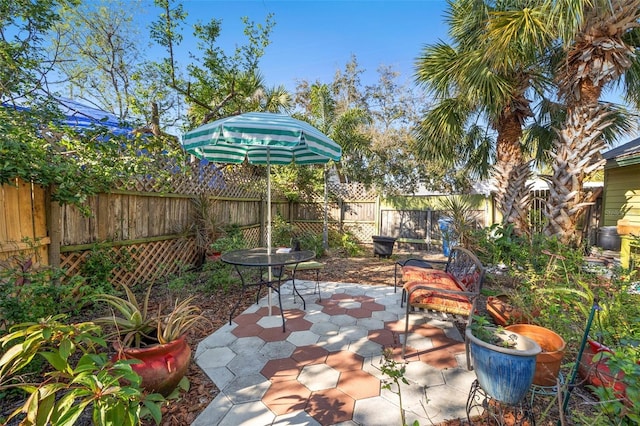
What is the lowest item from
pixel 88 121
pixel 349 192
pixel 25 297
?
pixel 25 297

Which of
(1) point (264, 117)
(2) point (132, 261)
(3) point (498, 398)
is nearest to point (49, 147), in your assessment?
(2) point (132, 261)

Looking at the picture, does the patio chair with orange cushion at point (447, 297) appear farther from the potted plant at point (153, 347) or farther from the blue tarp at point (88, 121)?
the blue tarp at point (88, 121)

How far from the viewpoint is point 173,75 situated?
20.7 feet

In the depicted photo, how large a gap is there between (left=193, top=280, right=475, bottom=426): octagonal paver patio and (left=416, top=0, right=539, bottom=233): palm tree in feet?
12.3

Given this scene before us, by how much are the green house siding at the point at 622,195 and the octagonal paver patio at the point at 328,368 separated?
4.79 meters

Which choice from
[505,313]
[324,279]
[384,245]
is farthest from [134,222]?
[384,245]

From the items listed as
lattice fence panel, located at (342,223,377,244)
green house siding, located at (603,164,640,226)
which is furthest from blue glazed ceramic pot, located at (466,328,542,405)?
lattice fence panel, located at (342,223,377,244)

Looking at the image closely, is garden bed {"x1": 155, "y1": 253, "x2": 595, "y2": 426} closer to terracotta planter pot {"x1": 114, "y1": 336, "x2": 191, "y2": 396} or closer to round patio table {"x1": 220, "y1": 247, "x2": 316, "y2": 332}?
terracotta planter pot {"x1": 114, "y1": 336, "x2": 191, "y2": 396}

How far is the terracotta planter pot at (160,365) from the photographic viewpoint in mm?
1578

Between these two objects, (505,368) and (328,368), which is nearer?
(505,368)

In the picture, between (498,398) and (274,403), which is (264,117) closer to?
(274,403)

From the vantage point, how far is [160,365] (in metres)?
1.64

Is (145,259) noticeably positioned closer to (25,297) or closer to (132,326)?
(25,297)

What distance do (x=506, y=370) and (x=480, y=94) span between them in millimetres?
4401
